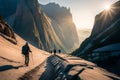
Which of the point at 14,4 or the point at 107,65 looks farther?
the point at 14,4

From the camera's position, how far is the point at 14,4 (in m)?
182

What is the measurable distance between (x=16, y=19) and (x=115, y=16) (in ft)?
265

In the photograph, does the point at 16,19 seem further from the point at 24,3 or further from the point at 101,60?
the point at 101,60

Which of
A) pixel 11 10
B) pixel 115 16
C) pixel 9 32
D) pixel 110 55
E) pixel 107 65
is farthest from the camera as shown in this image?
pixel 11 10

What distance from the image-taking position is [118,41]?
57.1 meters

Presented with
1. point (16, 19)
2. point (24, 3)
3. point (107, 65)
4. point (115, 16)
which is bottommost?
point (107, 65)

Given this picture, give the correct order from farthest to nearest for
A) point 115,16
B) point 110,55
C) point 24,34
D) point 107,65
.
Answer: point 24,34 < point 115,16 < point 110,55 < point 107,65

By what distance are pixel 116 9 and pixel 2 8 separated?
119 m

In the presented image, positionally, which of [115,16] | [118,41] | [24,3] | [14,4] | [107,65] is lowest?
[107,65]

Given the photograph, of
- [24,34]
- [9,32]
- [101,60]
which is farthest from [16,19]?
[101,60]

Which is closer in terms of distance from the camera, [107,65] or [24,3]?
[107,65]

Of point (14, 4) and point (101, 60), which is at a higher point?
Answer: point (14, 4)

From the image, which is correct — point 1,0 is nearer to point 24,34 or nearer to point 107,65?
point 24,34

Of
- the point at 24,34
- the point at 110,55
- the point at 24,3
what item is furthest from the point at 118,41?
the point at 24,3
